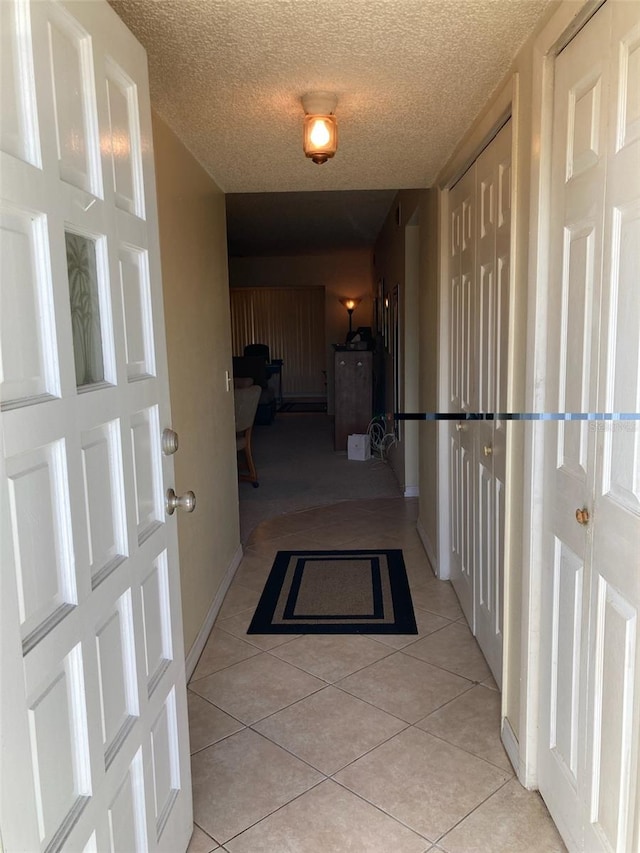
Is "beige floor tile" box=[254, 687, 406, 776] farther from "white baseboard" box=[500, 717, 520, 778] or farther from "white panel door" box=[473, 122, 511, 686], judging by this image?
"white panel door" box=[473, 122, 511, 686]

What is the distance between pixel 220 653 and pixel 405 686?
0.81 meters

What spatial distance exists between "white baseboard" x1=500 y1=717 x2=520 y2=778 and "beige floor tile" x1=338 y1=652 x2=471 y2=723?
0.30 metres

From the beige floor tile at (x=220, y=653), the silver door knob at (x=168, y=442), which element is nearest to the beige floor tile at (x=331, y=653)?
the beige floor tile at (x=220, y=653)

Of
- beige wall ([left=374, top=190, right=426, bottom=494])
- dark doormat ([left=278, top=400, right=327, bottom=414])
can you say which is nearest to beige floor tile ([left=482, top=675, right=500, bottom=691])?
beige wall ([left=374, top=190, right=426, bottom=494])

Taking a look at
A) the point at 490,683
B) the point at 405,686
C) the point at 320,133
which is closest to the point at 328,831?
the point at 405,686

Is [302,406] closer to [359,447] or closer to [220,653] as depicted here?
[359,447]

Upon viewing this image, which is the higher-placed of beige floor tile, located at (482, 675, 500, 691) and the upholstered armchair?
the upholstered armchair

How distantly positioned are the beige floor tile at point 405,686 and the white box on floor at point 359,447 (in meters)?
4.13

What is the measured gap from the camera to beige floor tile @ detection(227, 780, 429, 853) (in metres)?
1.65

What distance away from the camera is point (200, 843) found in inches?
65.6

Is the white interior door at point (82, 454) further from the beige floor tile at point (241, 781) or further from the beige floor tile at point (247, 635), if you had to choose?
the beige floor tile at point (247, 635)

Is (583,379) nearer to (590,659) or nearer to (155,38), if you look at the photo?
(590,659)

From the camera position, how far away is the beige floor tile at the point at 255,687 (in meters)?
2.29

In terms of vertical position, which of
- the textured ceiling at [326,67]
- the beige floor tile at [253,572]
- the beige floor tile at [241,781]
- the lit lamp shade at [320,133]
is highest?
the textured ceiling at [326,67]
